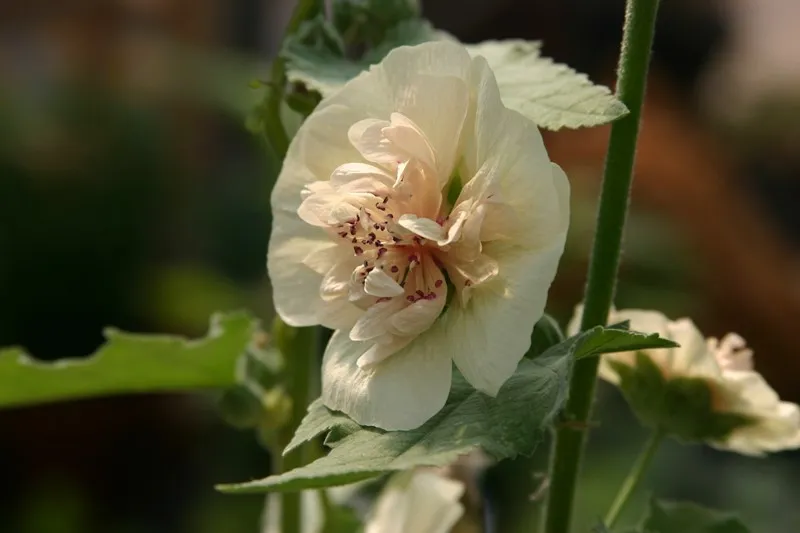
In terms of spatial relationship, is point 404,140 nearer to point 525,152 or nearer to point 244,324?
point 525,152

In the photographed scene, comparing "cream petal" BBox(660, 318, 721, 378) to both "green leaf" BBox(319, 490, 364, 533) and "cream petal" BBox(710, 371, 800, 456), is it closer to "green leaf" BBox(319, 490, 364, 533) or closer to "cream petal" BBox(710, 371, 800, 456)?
"cream petal" BBox(710, 371, 800, 456)

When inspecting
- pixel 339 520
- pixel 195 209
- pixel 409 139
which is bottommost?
pixel 195 209

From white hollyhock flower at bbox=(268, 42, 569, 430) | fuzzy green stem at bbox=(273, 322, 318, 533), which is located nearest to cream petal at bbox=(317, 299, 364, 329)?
white hollyhock flower at bbox=(268, 42, 569, 430)

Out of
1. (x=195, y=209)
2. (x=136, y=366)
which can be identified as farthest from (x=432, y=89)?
(x=195, y=209)

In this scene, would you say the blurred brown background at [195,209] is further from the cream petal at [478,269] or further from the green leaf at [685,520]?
the cream petal at [478,269]

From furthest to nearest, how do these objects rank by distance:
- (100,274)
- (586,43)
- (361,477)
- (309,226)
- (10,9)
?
(10,9) → (586,43) → (100,274) → (309,226) → (361,477)

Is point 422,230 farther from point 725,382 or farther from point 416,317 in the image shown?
point 725,382

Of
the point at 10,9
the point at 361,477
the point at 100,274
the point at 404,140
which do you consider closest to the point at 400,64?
the point at 404,140
